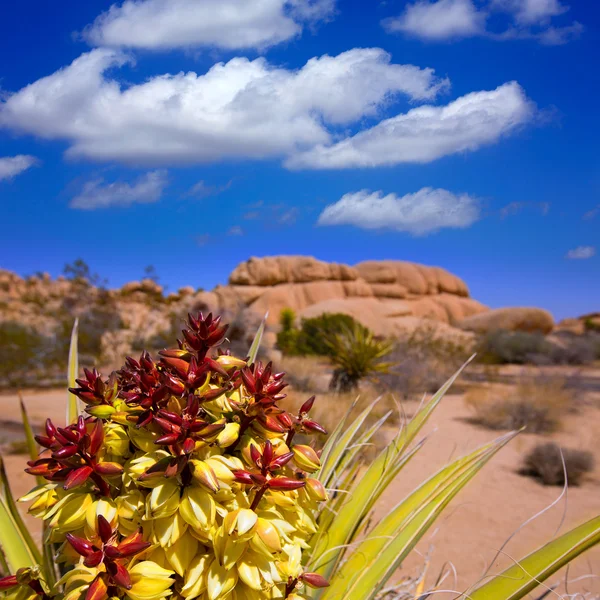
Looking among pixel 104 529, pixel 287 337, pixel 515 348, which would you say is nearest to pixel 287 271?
pixel 287 337

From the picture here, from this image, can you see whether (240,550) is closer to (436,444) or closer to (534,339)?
(436,444)

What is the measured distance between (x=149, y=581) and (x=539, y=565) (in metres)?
0.92

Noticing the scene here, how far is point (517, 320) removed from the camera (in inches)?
1280

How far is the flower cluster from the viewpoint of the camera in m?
1.04

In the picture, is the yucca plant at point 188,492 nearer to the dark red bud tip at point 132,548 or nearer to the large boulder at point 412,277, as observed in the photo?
the dark red bud tip at point 132,548

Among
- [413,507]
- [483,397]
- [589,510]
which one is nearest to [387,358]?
[483,397]

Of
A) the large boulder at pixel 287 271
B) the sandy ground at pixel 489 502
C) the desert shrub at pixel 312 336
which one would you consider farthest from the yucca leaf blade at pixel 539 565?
the large boulder at pixel 287 271

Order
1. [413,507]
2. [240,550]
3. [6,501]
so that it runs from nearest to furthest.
Answer: [240,550] < [413,507] < [6,501]

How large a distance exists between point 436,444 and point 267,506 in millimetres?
8010

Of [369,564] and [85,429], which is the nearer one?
[85,429]

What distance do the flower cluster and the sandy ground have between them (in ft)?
5.75

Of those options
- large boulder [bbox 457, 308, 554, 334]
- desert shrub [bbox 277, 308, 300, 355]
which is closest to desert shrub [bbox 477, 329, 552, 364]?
desert shrub [bbox 277, 308, 300, 355]

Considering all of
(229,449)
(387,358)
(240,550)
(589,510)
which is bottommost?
(589,510)

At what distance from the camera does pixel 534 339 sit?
70.8 ft
